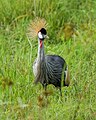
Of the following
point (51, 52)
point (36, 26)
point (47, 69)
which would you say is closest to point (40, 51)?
point (47, 69)

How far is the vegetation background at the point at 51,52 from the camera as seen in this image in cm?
367

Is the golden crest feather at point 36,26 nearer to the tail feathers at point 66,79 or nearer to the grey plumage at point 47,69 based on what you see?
the grey plumage at point 47,69

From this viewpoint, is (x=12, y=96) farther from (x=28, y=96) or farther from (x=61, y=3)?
(x=61, y=3)

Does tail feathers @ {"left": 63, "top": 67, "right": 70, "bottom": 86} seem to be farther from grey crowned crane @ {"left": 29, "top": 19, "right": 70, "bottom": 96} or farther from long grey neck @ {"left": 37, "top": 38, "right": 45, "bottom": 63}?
long grey neck @ {"left": 37, "top": 38, "right": 45, "bottom": 63}

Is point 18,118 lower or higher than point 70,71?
lower

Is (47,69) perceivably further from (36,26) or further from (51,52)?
(51,52)

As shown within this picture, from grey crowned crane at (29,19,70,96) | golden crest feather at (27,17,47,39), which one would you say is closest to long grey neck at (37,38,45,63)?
grey crowned crane at (29,19,70,96)

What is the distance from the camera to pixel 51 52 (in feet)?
17.6

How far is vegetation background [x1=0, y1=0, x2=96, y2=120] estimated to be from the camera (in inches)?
144

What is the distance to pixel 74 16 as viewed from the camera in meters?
6.02

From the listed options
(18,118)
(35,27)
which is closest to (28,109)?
(18,118)

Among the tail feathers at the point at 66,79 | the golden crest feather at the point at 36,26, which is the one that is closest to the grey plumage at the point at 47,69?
the tail feathers at the point at 66,79

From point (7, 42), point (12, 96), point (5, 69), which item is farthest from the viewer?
point (7, 42)

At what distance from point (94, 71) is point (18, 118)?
125cm
